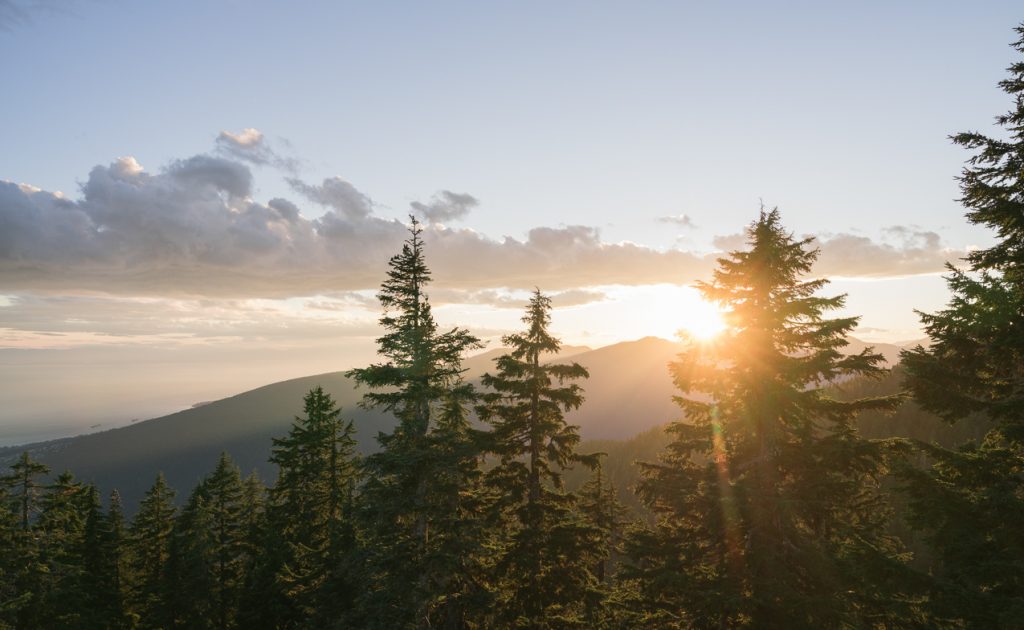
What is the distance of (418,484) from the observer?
19.6 metres

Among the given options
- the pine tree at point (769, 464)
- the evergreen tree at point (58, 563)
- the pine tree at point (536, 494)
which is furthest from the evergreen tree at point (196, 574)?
the pine tree at point (769, 464)

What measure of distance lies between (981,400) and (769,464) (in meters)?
5.26

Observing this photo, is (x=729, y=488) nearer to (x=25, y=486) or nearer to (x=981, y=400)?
(x=981, y=400)

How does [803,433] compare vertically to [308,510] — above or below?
above

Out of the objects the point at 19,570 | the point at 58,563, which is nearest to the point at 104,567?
the point at 58,563

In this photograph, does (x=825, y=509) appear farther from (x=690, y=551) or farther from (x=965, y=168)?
(x=965, y=168)

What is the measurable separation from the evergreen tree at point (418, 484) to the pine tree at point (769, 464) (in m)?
6.90

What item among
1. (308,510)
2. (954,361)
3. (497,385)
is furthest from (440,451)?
(308,510)

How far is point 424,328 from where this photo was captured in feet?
69.9

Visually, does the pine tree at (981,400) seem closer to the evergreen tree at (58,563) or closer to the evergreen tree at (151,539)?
the evergreen tree at (58,563)

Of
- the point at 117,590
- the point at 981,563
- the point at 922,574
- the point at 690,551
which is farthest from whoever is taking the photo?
the point at 117,590

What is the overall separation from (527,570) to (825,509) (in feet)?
36.7

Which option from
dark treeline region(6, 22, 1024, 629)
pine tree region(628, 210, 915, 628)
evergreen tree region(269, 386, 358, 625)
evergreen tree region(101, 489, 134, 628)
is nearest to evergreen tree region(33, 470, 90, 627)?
dark treeline region(6, 22, 1024, 629)

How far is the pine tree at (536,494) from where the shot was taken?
20.5 meters
